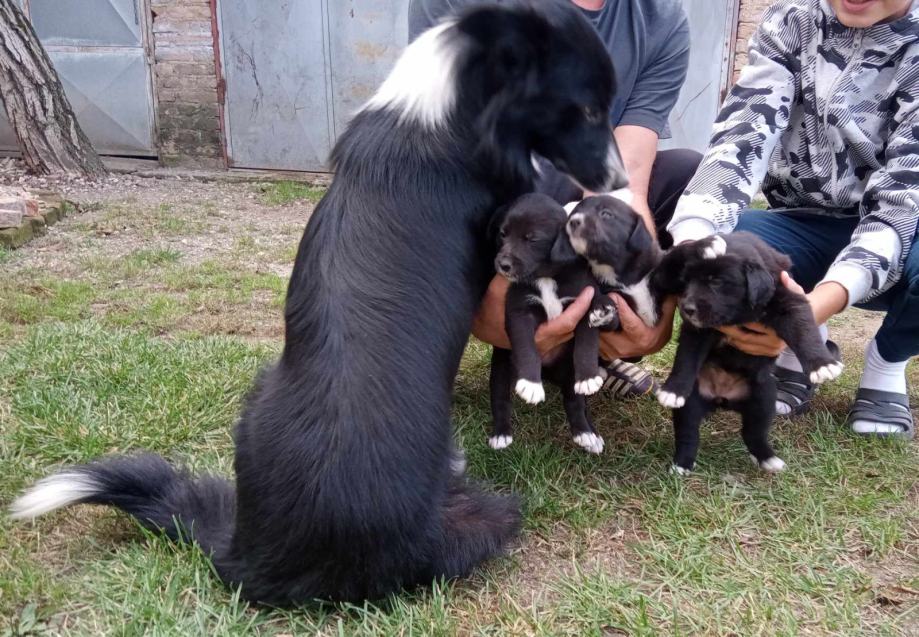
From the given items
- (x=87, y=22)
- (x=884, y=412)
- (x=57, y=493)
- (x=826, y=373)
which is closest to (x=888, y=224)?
(x=884, y=412)

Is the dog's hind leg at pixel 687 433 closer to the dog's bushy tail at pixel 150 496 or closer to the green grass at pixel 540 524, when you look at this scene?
the green grass at pixel 540 524

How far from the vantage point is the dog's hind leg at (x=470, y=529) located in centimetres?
214

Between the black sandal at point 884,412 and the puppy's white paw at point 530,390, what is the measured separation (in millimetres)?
1478

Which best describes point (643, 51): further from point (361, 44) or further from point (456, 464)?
point (361, 44)

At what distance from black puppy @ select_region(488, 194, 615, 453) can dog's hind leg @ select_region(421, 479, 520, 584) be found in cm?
36

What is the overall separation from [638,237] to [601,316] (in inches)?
11.4

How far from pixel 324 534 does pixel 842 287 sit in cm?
199

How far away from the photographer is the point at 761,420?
2.72 metres

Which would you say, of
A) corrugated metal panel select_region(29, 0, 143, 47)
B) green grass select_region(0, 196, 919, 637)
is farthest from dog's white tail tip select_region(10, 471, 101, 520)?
corrugated metal panel select_region(29, 0, 143, 47)

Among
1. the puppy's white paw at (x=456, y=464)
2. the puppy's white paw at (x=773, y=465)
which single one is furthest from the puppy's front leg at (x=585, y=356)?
the puppy's white paw at (x=773, y=465)

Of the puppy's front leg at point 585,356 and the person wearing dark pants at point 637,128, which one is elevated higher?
the person wearing dark pants at point 637,128

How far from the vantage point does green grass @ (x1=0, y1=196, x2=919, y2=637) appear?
2066mm

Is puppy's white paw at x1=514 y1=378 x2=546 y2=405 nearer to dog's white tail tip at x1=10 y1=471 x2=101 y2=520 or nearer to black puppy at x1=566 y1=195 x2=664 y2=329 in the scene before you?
black puppy at x1=566 y1=195 x2=664 y2=329

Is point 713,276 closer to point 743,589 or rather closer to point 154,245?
point 743,589
